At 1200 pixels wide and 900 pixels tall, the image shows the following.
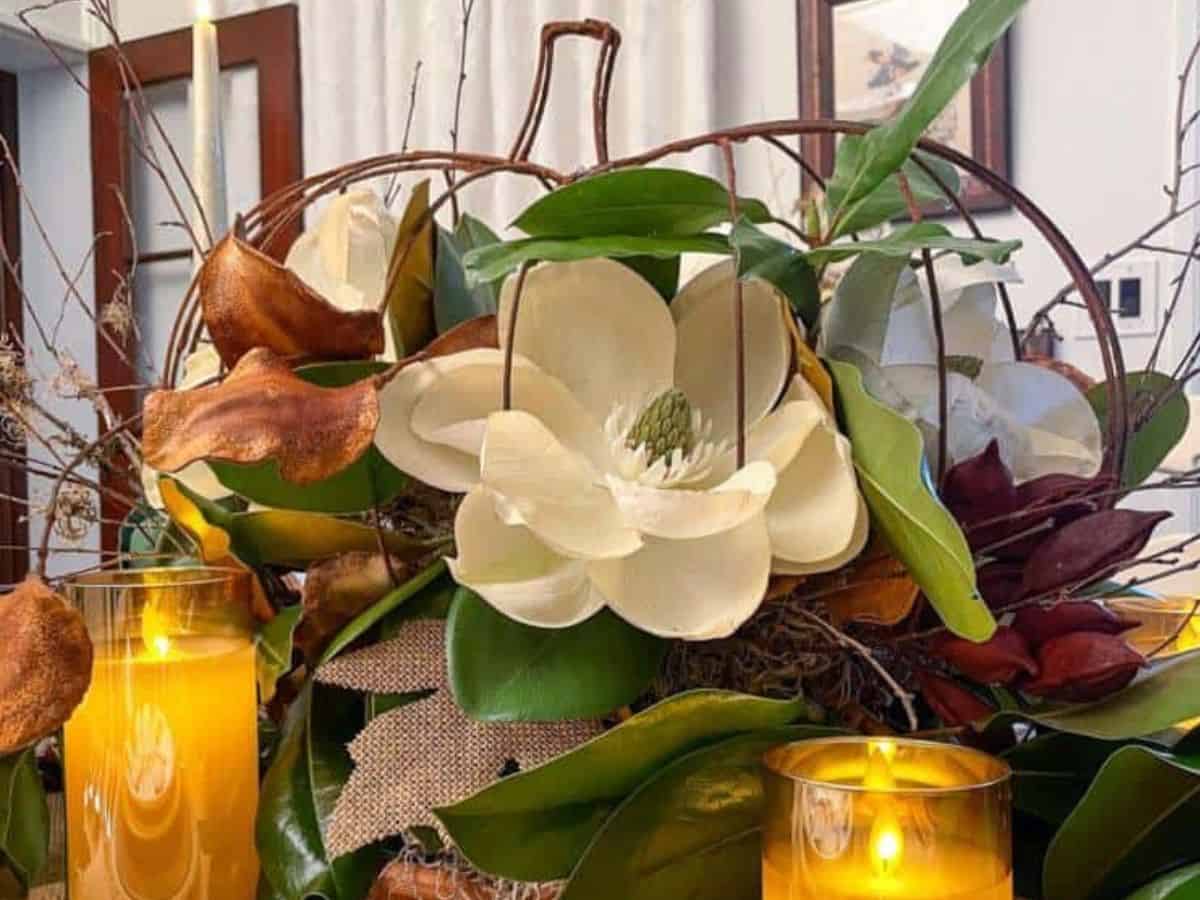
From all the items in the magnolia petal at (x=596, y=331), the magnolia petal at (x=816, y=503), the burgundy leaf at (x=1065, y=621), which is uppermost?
the magnolia petal at (x=596, y=331)

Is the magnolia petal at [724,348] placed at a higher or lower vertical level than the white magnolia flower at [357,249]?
lower

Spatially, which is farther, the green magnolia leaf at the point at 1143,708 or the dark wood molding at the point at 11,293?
the dark wood molding at the point at 11,293

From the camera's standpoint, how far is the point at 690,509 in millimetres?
352

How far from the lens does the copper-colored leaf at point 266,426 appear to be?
1.13 ft

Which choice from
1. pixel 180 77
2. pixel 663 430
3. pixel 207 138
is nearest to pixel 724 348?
pixel 663 430

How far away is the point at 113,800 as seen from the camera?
44cm

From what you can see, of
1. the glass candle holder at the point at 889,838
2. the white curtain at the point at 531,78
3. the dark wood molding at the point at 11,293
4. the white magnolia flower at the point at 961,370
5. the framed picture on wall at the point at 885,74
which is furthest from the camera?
the dark wood molding at the point at 11,293

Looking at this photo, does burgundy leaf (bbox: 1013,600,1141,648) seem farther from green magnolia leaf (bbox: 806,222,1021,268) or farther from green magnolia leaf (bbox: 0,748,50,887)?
green magnolia leaf (bbox: 0,748,50,887)

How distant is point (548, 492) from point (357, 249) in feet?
0.53

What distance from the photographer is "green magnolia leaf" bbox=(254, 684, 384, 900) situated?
0.43 meters

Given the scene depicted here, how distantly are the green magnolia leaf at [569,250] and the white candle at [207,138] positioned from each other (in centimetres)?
31

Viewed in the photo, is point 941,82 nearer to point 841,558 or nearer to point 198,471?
point 841,558

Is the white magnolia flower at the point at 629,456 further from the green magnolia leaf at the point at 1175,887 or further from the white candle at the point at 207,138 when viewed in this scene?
the white candle at the point at 207,138

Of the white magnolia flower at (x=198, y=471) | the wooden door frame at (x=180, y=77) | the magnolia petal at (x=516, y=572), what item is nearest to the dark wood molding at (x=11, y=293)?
the wooden door frame at (x=180, y=77)
